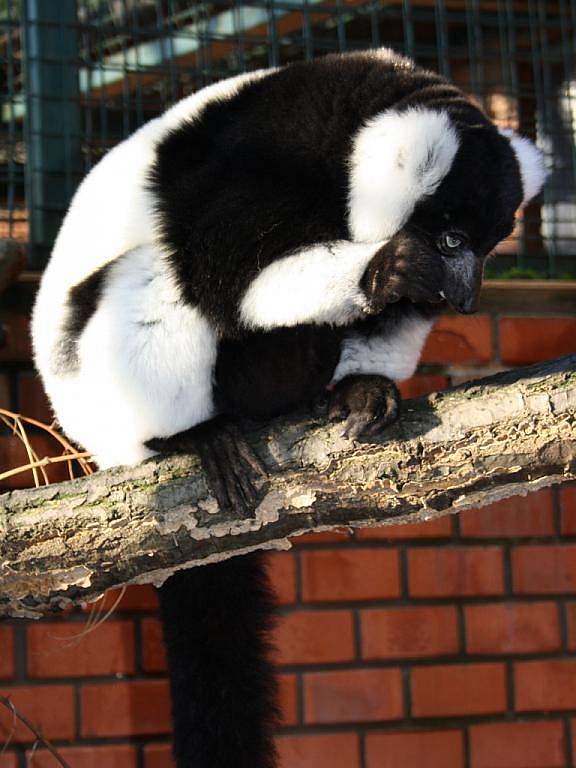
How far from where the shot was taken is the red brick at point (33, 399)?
2709 mm

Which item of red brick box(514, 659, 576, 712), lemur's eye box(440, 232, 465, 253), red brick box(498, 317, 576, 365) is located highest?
lemur's eye box(440, 232, 465, 253)

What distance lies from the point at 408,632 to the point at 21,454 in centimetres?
108

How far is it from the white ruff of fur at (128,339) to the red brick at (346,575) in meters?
0.79

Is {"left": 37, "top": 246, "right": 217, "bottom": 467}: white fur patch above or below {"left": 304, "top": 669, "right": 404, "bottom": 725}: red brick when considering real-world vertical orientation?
above

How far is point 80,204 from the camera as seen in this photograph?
2.26m

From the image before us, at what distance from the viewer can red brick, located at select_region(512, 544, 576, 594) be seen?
9.41 feet

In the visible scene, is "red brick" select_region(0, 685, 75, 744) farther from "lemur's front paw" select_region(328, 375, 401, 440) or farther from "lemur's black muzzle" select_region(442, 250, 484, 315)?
"lemur's black muzzle" select_region(442, 250, 484, 315)

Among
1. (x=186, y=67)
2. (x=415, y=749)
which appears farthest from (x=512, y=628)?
(x=186, y=67)

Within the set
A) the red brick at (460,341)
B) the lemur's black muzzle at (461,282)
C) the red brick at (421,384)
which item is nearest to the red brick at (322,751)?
the red brick at (421,384)

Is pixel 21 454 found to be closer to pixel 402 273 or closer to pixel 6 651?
pixel 6 651

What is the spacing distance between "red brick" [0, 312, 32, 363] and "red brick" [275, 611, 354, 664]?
0.93 meters

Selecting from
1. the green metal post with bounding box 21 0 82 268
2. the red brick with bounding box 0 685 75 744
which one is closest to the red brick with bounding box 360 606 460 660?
the red brick with bounding box 0 685 75 744

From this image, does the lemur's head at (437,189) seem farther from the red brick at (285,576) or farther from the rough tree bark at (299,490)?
the red brick at (285,576)

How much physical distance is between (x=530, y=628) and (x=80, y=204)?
5.23 feet
